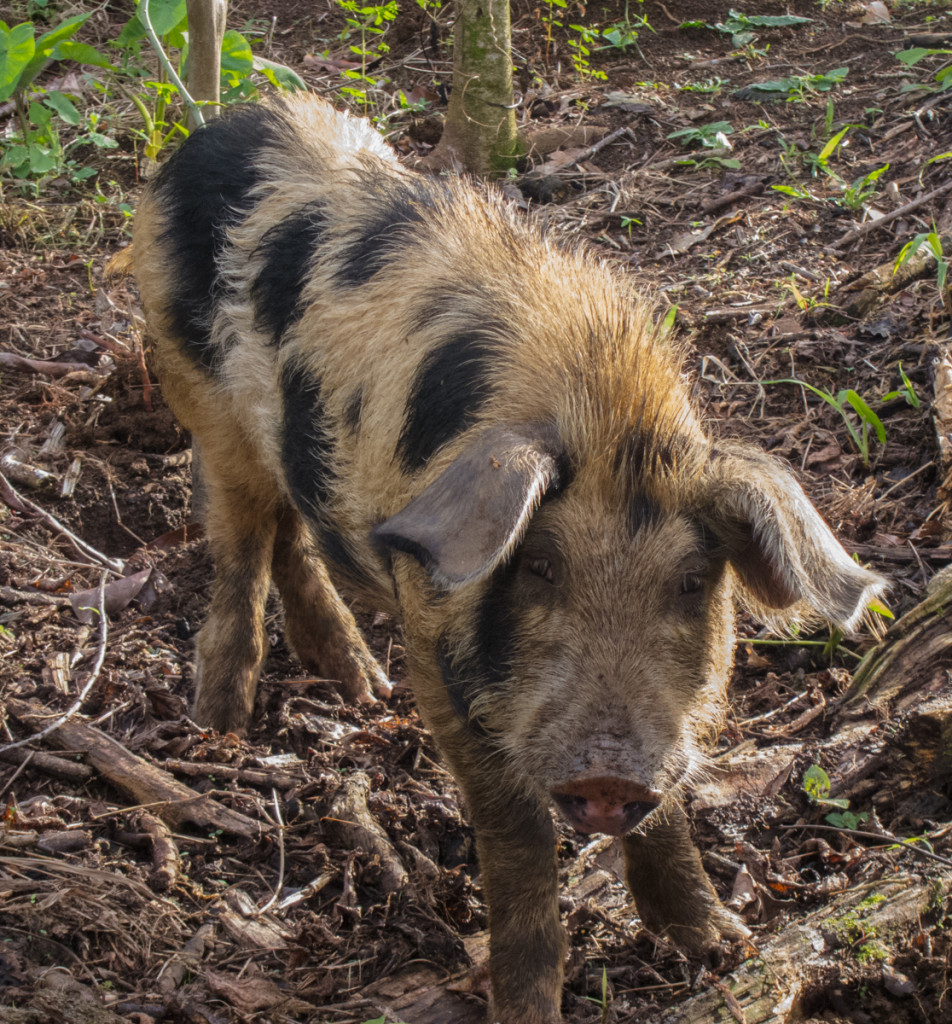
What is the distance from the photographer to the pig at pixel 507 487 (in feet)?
8.98

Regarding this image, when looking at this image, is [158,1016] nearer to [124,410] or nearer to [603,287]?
[603,287]

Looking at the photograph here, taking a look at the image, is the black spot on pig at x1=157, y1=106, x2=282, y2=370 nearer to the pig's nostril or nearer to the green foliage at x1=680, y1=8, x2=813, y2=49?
the pig's nostril

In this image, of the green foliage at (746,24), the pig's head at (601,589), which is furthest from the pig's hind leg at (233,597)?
the green foliage at (746,24)

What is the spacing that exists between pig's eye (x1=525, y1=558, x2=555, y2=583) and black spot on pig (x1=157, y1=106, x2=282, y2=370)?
2.08 metres

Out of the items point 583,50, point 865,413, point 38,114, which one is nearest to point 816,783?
point 865,413

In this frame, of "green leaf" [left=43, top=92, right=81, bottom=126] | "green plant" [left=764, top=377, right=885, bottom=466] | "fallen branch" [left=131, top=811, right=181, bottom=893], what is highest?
"green plant" [left=764, top=377, right=885, bottom=466]

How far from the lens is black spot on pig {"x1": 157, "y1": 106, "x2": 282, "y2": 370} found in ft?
14.3

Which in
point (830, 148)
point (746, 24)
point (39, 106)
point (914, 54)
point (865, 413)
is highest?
point (914, 54)

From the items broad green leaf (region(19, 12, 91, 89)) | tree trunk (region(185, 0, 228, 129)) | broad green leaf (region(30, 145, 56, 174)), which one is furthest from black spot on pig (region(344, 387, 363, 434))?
broad green leaf (region(30, 145, 56, 174))

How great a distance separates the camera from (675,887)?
3.41 m

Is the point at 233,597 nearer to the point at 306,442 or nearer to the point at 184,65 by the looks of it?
the point at 306,442

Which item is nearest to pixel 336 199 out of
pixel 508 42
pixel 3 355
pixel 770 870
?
pixel 770 870

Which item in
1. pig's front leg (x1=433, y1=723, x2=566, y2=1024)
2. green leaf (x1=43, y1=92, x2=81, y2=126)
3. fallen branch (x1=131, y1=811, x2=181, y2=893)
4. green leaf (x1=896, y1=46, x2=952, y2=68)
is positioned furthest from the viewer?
green leaf (x1=896, y1=46, x2=952, y2=68)

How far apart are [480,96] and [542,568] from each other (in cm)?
569
